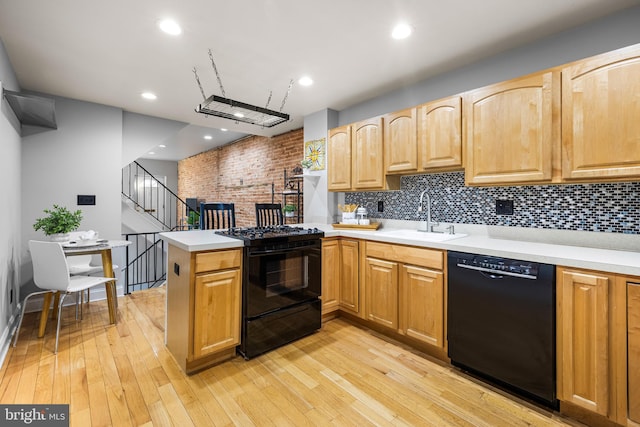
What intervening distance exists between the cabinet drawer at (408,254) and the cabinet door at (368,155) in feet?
2.40

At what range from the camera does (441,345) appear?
2197 mm

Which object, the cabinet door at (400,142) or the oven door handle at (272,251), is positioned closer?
the oven door handle at (272,251)

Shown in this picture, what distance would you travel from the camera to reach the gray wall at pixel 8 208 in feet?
7.74

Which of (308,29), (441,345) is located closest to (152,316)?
(441,345)

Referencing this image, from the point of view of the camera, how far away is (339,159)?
3.46 metres

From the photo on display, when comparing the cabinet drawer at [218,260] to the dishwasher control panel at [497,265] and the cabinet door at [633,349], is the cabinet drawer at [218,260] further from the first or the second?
the cabinet door at [633,349]

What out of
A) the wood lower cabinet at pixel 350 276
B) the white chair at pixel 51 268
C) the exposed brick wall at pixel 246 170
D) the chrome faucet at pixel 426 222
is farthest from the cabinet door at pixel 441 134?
the white chair at pixel 51 268

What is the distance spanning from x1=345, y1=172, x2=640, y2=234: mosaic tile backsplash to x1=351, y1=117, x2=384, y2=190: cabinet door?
1.12ft

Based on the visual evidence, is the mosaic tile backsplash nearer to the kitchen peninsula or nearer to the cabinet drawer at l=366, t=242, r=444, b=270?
the kitchen peninsula

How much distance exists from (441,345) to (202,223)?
2.62 m

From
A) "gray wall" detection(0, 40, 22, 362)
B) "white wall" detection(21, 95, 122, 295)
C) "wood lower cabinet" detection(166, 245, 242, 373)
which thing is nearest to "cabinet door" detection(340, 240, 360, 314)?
"wood lower cabinet" detection(166, 245, 242, 373)

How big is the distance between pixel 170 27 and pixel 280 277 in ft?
6.69

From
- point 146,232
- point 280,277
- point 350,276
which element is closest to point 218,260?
point 280,277

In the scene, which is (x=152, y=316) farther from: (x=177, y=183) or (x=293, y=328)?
(x=177, y=183)
